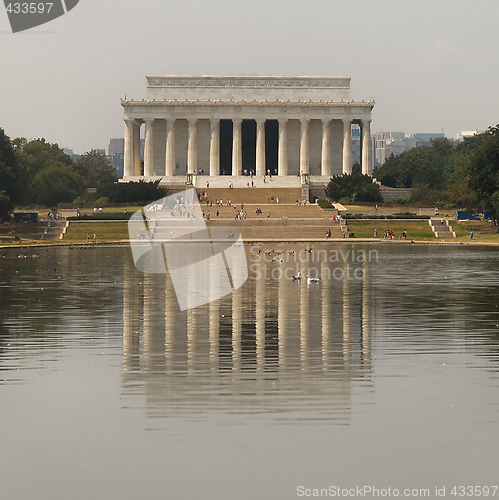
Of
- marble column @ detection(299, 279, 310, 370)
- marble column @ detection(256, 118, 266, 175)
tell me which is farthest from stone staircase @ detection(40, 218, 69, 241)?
marble column @ detection(299, 279, 310, 370)

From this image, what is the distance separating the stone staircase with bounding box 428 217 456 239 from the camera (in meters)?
85.1

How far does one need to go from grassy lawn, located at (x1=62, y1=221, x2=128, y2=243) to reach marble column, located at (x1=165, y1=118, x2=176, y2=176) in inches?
1628

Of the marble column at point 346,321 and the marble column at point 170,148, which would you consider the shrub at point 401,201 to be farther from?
the marble column at point 346,321

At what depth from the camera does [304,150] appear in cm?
12938

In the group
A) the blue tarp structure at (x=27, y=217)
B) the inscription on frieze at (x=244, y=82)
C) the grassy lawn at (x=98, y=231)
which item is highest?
the inscription on frieze at (x=244, y=82)

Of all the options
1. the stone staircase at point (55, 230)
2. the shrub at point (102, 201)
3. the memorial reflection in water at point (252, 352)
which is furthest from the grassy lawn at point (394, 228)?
the memorial reflection in water at point (252, 352)

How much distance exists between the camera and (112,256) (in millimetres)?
62062

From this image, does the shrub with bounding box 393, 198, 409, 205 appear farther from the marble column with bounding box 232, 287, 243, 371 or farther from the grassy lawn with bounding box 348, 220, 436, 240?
the marble column with bounding box 232, 287, 243, 371

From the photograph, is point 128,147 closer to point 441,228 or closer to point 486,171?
point 441,228

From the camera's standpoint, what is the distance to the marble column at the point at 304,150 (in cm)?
12875

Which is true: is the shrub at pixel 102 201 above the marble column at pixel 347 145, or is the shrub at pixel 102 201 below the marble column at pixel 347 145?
below

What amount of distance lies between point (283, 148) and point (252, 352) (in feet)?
362

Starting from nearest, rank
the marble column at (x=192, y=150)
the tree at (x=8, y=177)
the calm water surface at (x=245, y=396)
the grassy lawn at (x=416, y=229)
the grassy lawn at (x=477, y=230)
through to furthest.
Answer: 1. the calm water surface at (x=245, y=396)
2. the grassy lawn at (x=477, y=230)
3. the grassy lawn at (x=416, y=229)
4. the tree at (x=8, y=177)
5. the marble column at (x=192, y=150)

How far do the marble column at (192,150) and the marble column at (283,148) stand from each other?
11.8 m
